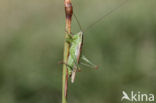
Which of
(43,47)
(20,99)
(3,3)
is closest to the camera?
(20,99)

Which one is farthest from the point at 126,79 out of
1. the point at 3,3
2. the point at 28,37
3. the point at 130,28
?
the point at 3,3

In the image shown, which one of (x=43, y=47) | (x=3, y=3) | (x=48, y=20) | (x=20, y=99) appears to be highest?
(x=3, y=3)

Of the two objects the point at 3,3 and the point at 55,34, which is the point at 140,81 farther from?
the point at 3,3

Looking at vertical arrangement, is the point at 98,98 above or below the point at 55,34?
below

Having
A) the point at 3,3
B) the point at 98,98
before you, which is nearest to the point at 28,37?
the point at 98,98

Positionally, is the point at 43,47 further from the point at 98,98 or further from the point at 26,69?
the point at 98,98

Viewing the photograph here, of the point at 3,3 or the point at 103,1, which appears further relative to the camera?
the point at 3,3

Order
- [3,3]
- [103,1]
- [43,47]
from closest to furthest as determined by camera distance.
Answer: [43,47], [103,1], [3,3]
